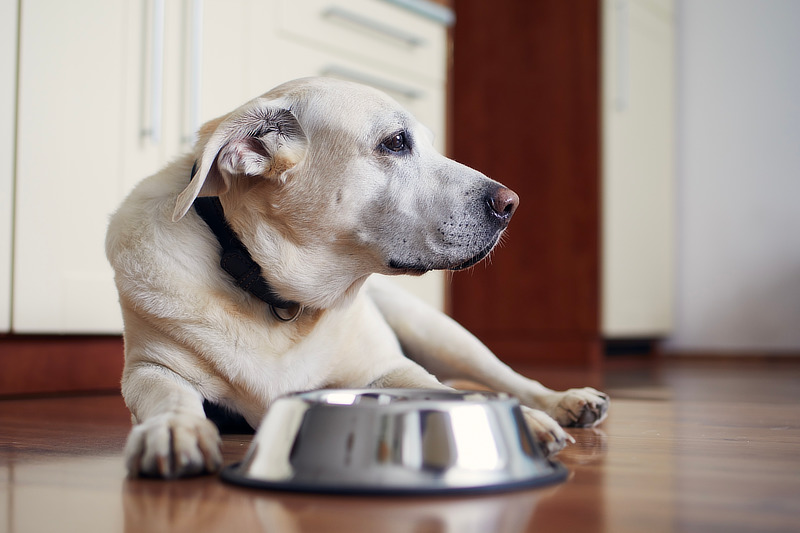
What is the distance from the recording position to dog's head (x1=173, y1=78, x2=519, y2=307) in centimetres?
133

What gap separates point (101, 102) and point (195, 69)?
0.91 ft

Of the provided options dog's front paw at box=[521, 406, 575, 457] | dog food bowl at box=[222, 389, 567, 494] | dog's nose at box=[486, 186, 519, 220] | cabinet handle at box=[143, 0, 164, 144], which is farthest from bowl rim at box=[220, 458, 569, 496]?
cabinet handle at box=[143, 0, 164, 144]

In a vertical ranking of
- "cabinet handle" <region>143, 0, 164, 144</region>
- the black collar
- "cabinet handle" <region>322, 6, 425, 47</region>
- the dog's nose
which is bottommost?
the black collar

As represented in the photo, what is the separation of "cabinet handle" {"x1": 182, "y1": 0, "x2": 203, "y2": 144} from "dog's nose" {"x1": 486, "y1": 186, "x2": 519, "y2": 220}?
115cm

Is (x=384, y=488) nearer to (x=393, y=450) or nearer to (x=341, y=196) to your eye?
(x=393, y=450)

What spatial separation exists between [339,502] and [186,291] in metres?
0.58

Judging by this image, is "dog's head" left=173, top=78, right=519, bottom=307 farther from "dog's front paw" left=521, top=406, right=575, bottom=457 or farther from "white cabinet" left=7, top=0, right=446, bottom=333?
"white cabinet" left=7, top=0, right=446, bottom=333

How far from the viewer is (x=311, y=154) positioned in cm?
138

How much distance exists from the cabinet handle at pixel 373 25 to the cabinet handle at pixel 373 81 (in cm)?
16

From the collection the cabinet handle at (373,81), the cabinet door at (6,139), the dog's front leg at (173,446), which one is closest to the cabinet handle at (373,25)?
the cabinet handle at (373,81)

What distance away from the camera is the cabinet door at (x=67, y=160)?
77.6 inches

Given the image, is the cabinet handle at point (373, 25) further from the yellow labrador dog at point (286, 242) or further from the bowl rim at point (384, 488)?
the bowl rim at point (384, 488)

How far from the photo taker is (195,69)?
7.37ft

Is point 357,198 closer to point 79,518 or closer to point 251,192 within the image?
point 251,192
